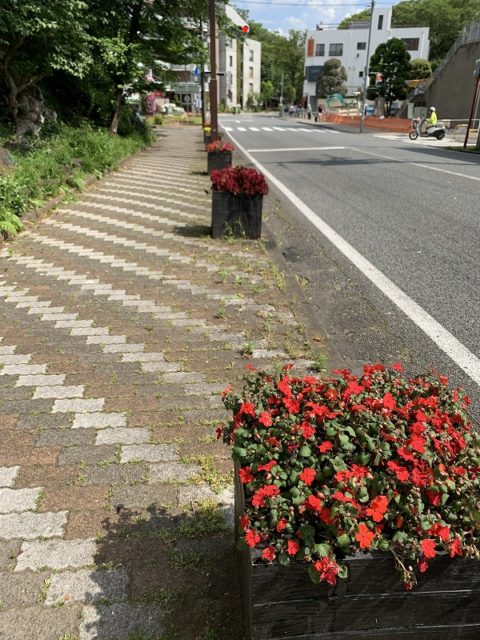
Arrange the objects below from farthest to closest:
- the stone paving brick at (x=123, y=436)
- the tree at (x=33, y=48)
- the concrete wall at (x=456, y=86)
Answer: the concrete wall at (x=456, y=86)
the tree at (x=33, y=48)
the stone paving brick at (x=123, y=436)

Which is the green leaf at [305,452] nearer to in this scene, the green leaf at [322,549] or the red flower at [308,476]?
the red flower at [308,476]

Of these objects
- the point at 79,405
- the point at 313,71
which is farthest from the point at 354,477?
the point at 313,71

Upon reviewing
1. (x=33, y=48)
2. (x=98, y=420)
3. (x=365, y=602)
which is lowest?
(x=98, y=420)

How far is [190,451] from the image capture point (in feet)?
9.11

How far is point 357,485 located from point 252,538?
13.0 inches

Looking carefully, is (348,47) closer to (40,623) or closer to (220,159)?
(220,159)

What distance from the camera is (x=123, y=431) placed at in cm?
295

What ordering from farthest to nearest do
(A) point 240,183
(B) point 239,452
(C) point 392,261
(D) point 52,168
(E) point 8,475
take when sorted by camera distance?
(D) point 52,168 < (A) point 240,183 < (C) point 392,261 < (E) point 8,475 < (B) point 239,452

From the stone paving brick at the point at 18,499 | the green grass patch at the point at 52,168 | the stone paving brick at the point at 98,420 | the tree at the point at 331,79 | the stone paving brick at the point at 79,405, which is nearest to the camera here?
the stone paving brick at the point at 18,499

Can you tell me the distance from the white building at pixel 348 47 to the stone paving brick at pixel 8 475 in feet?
298

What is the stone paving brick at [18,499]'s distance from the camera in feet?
7.80

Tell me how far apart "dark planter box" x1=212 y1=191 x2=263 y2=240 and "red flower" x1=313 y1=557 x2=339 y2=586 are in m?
5.94

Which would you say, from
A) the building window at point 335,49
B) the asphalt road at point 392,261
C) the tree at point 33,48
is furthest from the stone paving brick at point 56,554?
the building window at point 335,49

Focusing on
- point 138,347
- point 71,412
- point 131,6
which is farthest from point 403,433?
point 131,6
